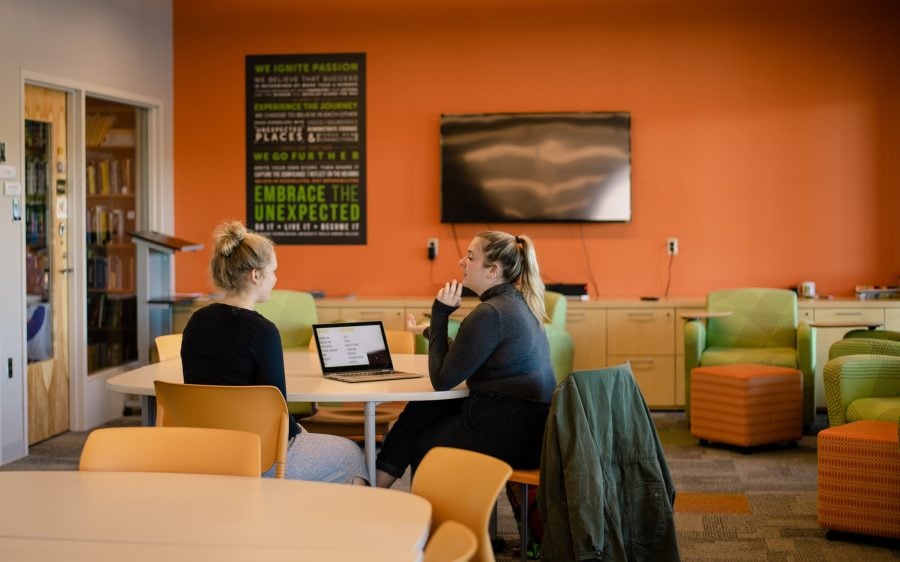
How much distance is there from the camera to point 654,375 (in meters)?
7.61

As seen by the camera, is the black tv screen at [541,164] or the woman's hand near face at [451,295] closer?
the woman's hand near face at [451,295]

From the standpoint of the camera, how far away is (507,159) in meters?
7.99

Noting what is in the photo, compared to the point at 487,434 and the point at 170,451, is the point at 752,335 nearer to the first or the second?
the point at 487,434

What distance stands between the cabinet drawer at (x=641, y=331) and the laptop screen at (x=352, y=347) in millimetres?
3369

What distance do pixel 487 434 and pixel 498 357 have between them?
28 cm

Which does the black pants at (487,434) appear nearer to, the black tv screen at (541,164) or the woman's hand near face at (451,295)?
the woman's hand near face at (451,295)

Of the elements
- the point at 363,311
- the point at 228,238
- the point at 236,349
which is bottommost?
the point at 363,311

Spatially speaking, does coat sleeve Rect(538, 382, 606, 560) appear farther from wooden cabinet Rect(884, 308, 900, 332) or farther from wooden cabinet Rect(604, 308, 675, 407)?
wooden cabinet Rect(884, 308, 900, 332)

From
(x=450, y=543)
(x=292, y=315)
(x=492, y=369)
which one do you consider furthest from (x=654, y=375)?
(x=450, y=543)

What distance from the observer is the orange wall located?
7.95 metres

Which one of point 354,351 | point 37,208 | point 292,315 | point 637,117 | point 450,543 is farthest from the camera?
point 637,117

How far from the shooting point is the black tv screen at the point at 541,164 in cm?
795

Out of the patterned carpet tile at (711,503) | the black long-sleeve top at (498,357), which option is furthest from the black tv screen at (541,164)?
the black long-sleeve top at (498,357)

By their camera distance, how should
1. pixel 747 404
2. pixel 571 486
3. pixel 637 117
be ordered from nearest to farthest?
pixel 571 486 < pixel 747 404 < pixel 637 117
